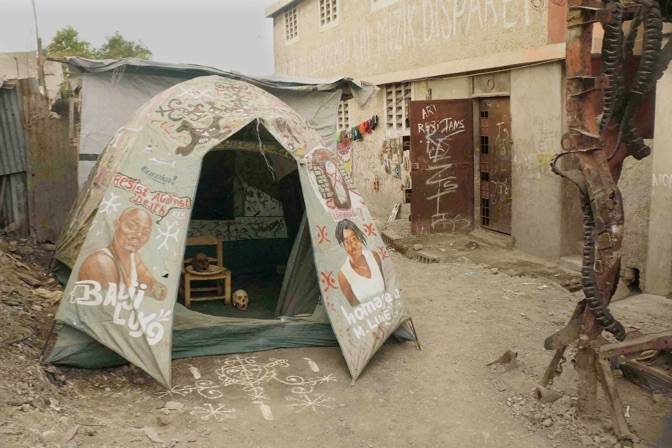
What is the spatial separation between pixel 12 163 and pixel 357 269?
4.82 metres

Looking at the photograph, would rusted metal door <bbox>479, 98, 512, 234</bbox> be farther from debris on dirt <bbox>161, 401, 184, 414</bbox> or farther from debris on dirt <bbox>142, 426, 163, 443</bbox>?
debris on dirt <bbox>142, 426, 163, 443</bbox>

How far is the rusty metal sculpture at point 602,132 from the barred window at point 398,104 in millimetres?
7729

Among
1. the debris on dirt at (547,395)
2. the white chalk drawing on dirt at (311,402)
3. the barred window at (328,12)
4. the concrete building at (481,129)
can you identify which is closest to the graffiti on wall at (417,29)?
the concrete building at (481,129)

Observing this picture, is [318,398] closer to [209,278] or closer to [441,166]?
[209,278]

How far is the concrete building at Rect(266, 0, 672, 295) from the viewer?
7375 mm

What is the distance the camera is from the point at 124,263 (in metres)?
5.05

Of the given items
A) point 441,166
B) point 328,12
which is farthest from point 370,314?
point 328,12

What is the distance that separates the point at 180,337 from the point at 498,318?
3158mm

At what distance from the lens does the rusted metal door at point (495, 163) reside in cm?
963

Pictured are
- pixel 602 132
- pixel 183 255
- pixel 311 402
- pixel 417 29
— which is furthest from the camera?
pixel 417 29

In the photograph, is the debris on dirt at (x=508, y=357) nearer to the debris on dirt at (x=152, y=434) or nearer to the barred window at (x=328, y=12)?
the debris on dirt at (x=152, y=434)

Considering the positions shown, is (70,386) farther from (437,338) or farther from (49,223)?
(49,223)

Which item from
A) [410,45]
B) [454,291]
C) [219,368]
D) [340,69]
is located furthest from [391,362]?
[340,69]

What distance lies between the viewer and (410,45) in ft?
39.3
